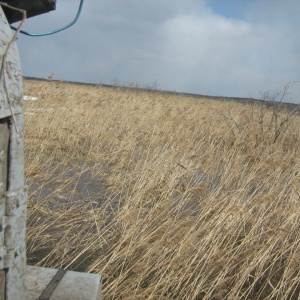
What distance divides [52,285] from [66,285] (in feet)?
0.23

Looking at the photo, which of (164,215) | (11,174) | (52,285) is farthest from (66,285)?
(164,215)

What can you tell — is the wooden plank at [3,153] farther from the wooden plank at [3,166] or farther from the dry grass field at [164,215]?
the dry grass field at [164,215]

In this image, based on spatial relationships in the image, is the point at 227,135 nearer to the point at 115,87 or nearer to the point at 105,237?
the point at 105,237

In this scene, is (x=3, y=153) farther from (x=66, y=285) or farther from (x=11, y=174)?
(x=66, y=285)

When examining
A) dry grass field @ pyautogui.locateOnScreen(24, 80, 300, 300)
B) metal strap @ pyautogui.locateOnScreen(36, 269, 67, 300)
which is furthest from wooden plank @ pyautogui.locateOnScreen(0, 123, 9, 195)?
dry grass field @ pyautogui.locateOnScreen(24, 80, 300, 300)

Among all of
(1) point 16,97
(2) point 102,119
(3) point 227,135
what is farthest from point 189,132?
(1) point 16,97

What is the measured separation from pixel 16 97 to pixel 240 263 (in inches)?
85.5

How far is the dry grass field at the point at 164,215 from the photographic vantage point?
2840mm

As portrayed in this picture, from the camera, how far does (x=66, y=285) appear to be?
81.2 inches

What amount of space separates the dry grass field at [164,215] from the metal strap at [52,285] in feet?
1.82

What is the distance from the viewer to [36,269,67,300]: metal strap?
1950mm

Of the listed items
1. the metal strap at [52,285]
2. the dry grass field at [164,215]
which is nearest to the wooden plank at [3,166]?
the metal strap at [52,285]

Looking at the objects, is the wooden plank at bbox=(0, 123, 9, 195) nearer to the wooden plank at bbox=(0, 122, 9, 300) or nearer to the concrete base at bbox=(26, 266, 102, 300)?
the wooden plank at bbox=(0, 122, 9, 300)

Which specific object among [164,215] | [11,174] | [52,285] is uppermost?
[11,174]
